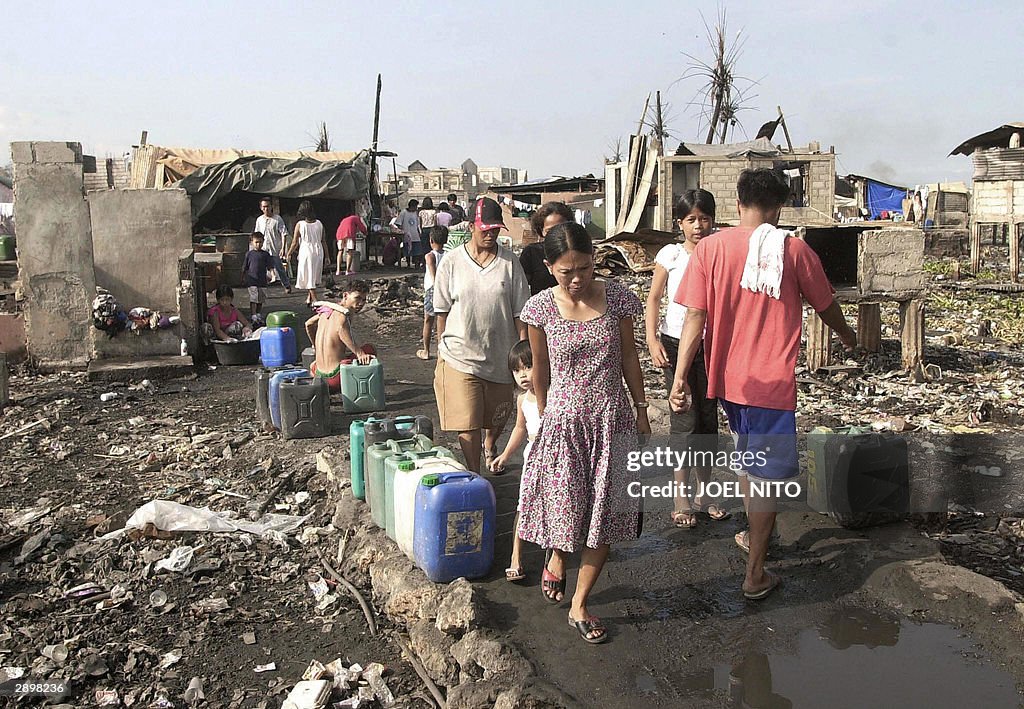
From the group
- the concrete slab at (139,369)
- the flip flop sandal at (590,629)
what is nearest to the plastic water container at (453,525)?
the flip flop sandal at (590,629)

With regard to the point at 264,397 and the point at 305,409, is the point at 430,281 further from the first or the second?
the point at 305,409

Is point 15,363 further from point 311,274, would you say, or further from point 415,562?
point 415,562

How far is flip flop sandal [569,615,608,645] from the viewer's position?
11.7 feet

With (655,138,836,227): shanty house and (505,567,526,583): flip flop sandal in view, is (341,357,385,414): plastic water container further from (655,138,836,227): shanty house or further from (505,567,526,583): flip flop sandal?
(655,138,836,227): shanty house

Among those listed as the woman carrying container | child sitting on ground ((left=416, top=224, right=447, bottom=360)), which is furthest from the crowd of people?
the woman carrying container

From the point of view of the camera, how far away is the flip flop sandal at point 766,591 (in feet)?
12.9

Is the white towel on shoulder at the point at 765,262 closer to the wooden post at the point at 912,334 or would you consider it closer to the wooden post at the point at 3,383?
the wooden post at the point at 912,334

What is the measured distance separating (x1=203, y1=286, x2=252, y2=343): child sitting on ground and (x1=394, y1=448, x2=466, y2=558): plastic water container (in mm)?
6562

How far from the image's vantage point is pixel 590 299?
3611 mm

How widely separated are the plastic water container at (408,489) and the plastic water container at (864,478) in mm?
1964

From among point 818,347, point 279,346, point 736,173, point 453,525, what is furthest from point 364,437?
point 736,173

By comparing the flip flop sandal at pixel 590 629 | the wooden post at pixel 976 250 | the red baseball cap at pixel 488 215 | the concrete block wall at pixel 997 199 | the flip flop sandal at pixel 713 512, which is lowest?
the flip flop sandal at pixel 590 629

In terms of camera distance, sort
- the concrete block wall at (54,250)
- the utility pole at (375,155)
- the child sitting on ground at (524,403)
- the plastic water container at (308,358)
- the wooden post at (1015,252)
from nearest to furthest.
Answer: the child sitting on ground at (524,403), the plastic water container at (308,358), the concrete block wall at (54,250), the wooden post at (1015,252), the utility pole at (375,155)

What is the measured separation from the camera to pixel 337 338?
754 cm
